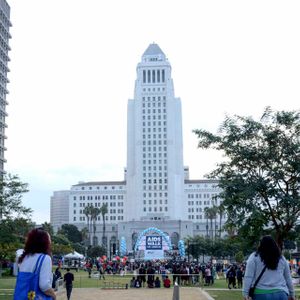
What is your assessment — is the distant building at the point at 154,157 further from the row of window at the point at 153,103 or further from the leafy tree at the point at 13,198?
the leafy tree at the point at 13,198

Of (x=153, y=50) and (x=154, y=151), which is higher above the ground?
(x=153, y=50)

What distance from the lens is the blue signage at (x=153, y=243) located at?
2215 inches

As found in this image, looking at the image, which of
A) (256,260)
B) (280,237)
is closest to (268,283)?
(256,260)

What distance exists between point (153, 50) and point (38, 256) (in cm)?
15368

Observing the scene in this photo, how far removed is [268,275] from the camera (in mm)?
6980

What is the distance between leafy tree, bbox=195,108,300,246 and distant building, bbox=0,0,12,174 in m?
81.4

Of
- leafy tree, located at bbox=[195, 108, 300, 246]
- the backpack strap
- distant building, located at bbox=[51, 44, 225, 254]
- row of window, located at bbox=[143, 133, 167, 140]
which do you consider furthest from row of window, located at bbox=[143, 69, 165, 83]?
the backpack strap

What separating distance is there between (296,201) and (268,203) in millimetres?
1429

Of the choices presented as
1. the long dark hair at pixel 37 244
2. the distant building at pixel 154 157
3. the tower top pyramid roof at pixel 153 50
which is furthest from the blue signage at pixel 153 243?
the tower top pyramid roof at pixel 153 50

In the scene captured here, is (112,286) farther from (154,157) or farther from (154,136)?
(154,136)

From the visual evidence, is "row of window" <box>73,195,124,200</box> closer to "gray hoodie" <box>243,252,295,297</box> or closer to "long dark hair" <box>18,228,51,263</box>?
"gray hoodie" <box>243,252,295,297</box>

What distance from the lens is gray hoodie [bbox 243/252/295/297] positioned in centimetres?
691

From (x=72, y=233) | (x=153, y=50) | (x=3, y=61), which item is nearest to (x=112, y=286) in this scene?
(x=3, y=61)

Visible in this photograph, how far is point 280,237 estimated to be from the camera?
21.5 m
